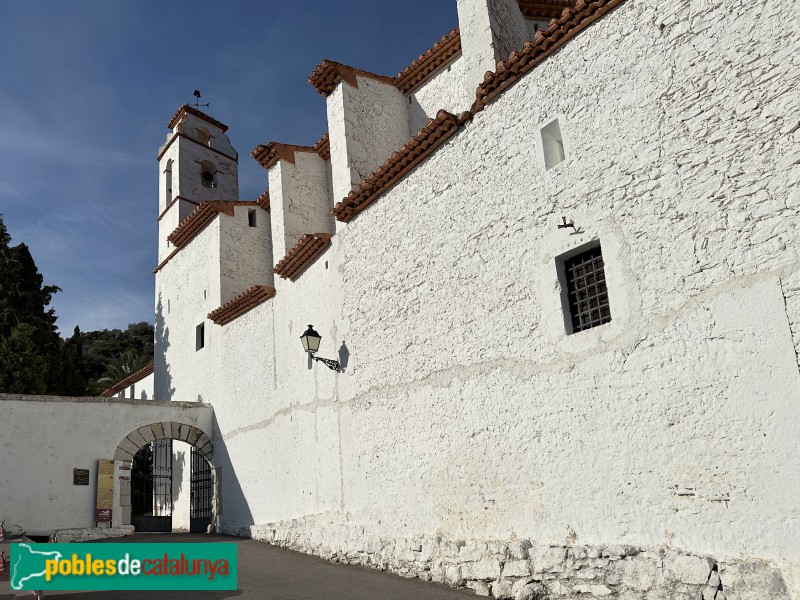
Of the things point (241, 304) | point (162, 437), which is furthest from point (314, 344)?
point (162, 437)

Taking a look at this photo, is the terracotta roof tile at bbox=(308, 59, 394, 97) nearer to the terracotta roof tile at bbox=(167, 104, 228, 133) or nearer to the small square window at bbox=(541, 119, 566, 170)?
the small square window at bbox=(541, 119, 566, 170)

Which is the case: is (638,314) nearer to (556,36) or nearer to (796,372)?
(796,372)

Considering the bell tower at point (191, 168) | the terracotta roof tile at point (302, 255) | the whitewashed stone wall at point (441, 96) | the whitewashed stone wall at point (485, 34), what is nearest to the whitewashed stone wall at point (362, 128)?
the whitewashed stone wall at point (441, 96)

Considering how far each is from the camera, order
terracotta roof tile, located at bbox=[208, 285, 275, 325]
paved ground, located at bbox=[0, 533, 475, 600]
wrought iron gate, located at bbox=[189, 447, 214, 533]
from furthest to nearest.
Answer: wrought iron gate, located at bbox=[189, 447, 214, 533]
terracotta roof tile, located at bbox=[208, 285, 275, 325]
paved ground, located at bbox=[0, 533, 475, 600]

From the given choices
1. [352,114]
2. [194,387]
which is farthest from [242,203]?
[352,114]

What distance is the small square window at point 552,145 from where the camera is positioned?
6.58 metres

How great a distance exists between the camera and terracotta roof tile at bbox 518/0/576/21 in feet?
30.2

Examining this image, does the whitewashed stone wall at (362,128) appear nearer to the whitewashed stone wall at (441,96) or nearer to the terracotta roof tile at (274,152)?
the whitewashed stone wall at (441,96)

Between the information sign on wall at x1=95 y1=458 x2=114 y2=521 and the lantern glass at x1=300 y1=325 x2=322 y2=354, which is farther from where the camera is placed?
the information sign on wall at x1=95 y1=458 x2=114 y2=521

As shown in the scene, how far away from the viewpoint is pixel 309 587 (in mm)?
6980

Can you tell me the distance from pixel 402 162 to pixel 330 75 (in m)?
2.79

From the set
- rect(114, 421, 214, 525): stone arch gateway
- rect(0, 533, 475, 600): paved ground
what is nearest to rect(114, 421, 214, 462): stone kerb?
rect(114, 421, 214, 525): stone arch gateway

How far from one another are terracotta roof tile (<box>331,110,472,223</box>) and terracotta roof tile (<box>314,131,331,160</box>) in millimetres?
2932

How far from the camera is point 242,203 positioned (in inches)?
575
